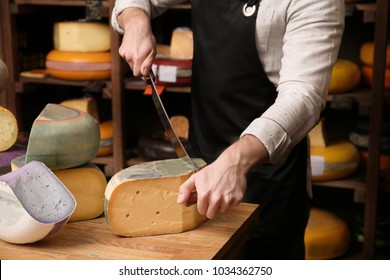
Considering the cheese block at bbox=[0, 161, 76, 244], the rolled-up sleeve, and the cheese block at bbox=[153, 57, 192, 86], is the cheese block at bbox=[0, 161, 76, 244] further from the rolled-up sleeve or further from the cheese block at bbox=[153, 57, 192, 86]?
the cheese block at bbox=[153, 57, 192, 86]

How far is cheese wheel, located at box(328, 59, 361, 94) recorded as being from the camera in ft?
8.58

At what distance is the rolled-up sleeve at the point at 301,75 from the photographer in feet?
4.12

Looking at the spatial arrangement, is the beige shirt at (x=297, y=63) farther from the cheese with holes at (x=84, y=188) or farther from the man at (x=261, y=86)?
the cheese with holes at (x=84, y=188)

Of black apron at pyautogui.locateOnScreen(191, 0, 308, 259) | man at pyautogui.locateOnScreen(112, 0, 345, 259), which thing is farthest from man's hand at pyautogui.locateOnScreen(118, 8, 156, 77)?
black apron at pyautogui.locateOnScreen(191, 0, 308, 259)

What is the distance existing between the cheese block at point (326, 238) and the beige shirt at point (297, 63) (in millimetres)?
1302

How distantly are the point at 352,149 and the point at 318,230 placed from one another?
35 cm

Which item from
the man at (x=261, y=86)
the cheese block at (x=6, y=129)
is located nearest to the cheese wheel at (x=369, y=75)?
the man at (x=261, y=86)

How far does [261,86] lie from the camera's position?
1648 millimetres

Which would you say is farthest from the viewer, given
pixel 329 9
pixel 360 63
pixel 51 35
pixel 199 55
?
pixel 51 35

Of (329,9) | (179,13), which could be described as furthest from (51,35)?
(329,9)

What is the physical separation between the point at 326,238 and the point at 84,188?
155 centimetres

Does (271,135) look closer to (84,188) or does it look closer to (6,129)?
(84,188)
